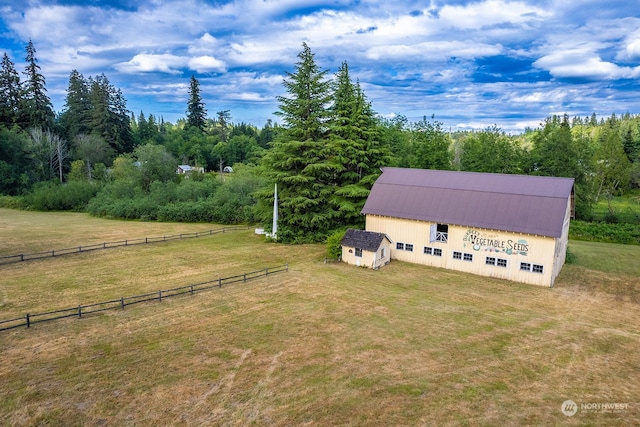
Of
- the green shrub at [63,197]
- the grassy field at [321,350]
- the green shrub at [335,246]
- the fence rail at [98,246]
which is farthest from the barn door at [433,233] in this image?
the green shrub at [63,197]

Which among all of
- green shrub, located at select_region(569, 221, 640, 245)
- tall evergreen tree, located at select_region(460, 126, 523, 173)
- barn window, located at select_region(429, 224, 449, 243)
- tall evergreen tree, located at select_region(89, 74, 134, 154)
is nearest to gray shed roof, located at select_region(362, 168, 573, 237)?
barn window, located at select_region(429, 224, 449, 243)

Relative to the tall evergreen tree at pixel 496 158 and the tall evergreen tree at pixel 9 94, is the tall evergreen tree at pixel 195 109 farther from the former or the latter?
the tall evergreen tree at pixel 496 158

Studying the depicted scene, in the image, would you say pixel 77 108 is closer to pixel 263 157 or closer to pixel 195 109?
pixel 195 109

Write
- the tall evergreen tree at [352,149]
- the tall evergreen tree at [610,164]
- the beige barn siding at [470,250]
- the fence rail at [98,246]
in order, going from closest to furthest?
the beige barn siding at [470,250] → the fence rail at [98,246] → the tall evergreen tree at [352,149] → the tall evergreen tree at [610,164]

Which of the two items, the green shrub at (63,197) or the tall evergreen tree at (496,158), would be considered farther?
the green shrub at (63,197)

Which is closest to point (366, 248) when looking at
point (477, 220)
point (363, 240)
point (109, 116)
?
point (363, 240)

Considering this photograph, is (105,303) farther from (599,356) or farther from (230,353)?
(599,356)

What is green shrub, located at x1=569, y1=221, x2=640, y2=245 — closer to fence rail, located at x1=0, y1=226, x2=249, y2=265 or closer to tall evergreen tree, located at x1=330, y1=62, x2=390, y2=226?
tall evergreen tree, located at x1=330, y1=62, x2=390, y2=226
